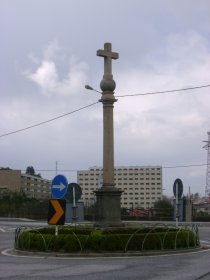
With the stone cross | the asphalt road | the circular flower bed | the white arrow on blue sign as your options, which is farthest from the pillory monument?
the asphalt road

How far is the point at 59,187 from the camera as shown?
1852cm

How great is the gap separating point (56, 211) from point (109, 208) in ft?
12.7

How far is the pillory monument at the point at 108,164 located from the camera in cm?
2211

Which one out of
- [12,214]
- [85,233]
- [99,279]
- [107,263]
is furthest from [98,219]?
[12,214]

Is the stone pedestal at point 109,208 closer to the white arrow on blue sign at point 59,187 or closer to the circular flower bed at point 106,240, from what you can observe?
the circular flower bed at point 106,240

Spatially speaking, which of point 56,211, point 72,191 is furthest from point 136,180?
point 56,211

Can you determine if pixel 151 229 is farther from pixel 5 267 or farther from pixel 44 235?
pixel 5 267

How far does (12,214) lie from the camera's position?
222 ft

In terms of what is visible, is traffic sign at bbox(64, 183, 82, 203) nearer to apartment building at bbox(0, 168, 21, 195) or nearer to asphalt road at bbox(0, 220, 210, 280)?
asphalt road at bbox(0, 220, 210, 280)

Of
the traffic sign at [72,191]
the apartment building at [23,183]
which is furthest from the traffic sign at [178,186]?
the apartment building at [23,183]

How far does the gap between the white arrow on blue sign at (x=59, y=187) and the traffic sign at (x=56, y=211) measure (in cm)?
21

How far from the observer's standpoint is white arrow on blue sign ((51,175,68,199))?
724 inches

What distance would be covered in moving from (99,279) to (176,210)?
9897 mm

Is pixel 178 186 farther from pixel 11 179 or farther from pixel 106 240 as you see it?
pixel 11 179
